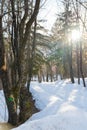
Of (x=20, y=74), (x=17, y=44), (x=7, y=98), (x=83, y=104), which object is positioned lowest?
(x=83, y=104)

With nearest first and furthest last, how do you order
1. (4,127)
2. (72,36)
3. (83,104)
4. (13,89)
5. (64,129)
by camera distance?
(64,129), (4,127), (13,89), (83,104), (72,36)

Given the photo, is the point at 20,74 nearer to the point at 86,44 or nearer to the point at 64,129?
the point at 64,129

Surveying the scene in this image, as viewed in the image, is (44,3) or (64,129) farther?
(44,3)

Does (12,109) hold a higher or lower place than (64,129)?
lower

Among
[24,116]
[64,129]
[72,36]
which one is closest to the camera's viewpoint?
[64,129]

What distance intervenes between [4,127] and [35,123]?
366cm

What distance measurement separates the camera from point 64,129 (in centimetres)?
615

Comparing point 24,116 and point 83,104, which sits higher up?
point 24,116

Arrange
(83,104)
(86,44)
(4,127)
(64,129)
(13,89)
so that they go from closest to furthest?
1. (64,129)
2. (4,127)
3. (13,89)
4. (83,104)
5. (86,44)

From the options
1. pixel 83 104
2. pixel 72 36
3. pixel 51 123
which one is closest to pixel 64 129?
pixel 51 123

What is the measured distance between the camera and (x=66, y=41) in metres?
41.1

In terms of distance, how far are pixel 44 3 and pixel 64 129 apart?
721 cm

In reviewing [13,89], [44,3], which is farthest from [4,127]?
[44,3]

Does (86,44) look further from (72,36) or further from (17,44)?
(17,44)
